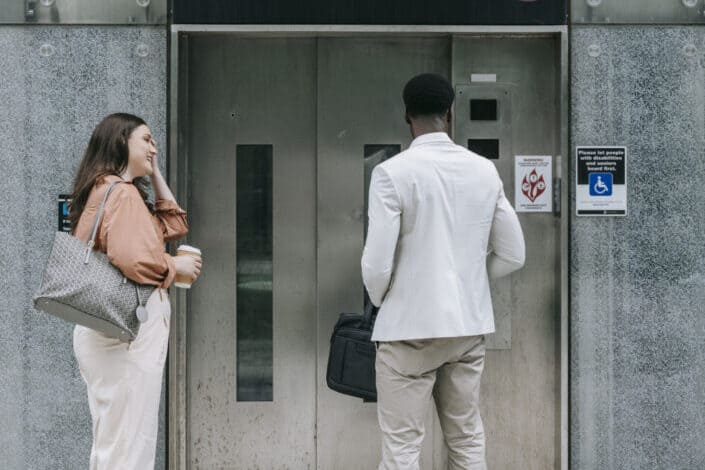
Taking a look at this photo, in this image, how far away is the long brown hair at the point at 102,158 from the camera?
336cm

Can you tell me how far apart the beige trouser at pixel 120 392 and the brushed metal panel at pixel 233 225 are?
1575 mm

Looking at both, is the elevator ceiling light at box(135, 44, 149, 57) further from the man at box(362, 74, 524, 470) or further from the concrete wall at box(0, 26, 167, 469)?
the man at box(362, 74, 524, 470)

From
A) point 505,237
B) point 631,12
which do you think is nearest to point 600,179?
point 631,12

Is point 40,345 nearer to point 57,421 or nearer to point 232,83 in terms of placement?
point 57,421

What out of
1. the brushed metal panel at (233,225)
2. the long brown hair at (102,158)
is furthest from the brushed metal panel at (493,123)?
the long brown hair at (102,158)

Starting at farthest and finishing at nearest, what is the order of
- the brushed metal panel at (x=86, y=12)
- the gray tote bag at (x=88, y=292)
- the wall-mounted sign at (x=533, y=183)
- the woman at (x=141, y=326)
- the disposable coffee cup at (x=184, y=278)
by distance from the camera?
1. the wall-mounted sign at (x=533, y=183)
2. the brushed metal panel at (x=86, y=12)
3. the disposable coffee cup at (x=184, y=278)
4. the woman at (x=141, y=326)
5. the gray tote bag at (x=88, y=292)

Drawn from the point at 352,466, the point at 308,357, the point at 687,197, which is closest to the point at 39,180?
the point at 308,357

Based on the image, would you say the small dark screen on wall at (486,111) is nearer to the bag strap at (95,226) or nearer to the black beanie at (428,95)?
the black beanie at (428,95)

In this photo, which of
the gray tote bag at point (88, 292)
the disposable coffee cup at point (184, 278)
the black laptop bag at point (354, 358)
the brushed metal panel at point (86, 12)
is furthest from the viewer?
the brushed metal panel at point (86, 12)

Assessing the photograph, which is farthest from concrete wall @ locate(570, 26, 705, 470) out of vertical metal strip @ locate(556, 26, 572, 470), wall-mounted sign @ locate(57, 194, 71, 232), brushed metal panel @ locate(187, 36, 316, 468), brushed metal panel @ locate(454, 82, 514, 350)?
wall-mounted sign @ locate(57, 194, 71, 232)

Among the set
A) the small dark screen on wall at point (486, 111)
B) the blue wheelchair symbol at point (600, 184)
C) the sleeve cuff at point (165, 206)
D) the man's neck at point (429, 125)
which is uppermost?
the small dark screen on wall at point (486, 111)

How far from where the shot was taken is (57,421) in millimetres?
4715

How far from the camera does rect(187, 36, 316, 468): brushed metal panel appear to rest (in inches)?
193

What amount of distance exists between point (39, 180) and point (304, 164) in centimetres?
151
